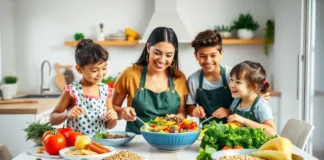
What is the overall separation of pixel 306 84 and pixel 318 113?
264 millimetres

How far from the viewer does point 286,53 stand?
4121 mm

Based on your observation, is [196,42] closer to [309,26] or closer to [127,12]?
[309,26]

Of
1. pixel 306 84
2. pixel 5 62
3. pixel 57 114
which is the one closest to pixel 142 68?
pixel 57 114

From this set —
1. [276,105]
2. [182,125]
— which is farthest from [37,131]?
[276,105]

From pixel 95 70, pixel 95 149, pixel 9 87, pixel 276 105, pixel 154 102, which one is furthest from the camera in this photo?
pixel 276 105

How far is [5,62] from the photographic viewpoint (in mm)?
4582

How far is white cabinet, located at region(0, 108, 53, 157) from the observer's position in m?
3.30

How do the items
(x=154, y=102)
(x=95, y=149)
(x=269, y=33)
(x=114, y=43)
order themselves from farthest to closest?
(x=114, y=43), (x=269, y=33), (x=154, y=102), (x=95, y=149)

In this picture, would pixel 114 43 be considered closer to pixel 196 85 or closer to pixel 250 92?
pixel 196 85

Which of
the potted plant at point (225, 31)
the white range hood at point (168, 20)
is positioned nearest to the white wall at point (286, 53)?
the potted plant at point (225, 31)

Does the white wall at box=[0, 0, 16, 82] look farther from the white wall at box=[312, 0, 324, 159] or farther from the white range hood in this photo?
the white wall at box=[312, 0, 324, 159]

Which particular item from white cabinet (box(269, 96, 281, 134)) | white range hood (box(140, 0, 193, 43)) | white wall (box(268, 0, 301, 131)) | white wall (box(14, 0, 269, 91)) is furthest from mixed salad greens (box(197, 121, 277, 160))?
white wall (box(14, 0, 269, 91))

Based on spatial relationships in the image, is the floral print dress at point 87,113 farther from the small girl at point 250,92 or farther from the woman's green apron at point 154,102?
the small girl at point 250,92

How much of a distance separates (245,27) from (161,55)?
8.60 feet
